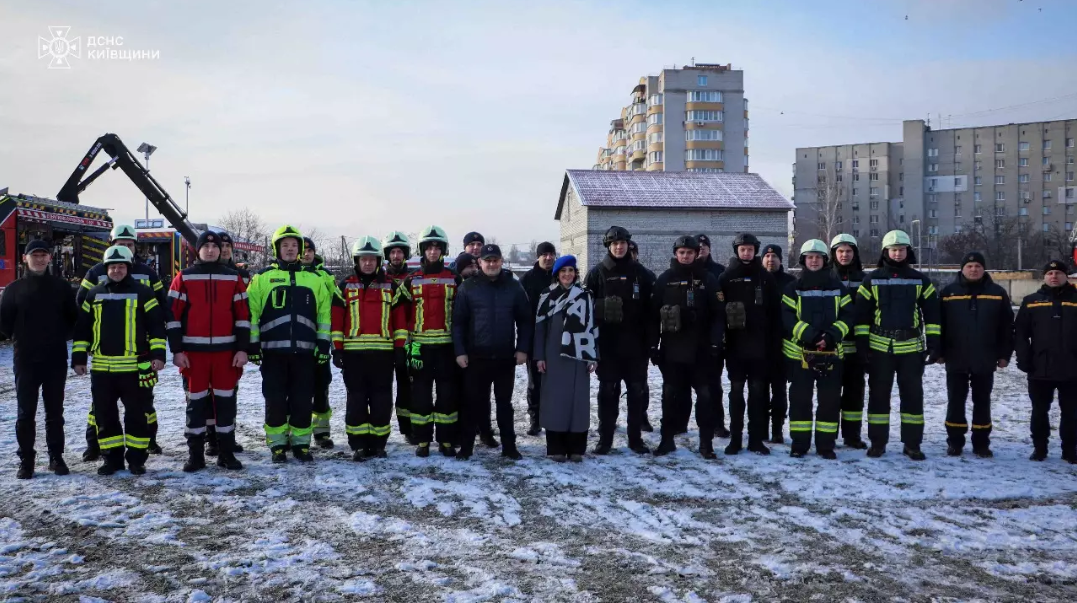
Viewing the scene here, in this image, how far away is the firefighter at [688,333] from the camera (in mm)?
6652

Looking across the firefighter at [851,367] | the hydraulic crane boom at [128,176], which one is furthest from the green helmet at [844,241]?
the hydraulic crane boom at [128,176]

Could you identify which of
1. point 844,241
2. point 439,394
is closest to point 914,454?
point 844,241

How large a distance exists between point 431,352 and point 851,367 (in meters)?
4.11

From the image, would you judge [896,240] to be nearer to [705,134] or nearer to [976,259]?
[976,259]

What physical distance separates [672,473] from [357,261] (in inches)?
136

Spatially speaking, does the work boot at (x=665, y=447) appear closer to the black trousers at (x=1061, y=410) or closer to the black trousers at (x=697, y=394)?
the black trousers at (x=697, y=394)

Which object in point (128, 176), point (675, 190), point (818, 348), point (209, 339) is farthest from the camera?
point (675, 190)

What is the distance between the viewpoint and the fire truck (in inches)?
599

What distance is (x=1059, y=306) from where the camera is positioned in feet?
22.0

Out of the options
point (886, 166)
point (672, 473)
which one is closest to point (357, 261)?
point (672, 473)

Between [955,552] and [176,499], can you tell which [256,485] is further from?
[955,552]

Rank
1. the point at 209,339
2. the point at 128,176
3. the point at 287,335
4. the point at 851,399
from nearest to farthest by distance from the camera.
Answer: the point at 209,339 < the point at 287,335 < the point at 851,399 < the point at 128,176

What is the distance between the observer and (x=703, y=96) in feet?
241

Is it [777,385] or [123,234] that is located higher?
[123,234]
